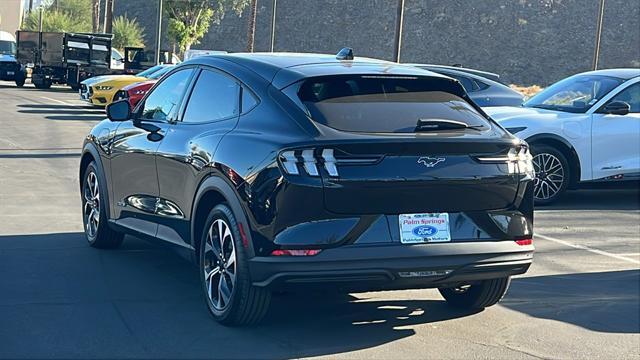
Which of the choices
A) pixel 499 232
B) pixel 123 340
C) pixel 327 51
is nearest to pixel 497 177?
pixel 499 232

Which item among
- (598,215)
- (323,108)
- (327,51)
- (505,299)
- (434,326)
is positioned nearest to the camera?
(323,108)

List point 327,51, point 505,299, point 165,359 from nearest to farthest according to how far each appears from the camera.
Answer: point 165,359 < point 505,299 < point 327,51

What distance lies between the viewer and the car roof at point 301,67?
6.29 metres

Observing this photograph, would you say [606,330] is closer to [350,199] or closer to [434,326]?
[434,326]

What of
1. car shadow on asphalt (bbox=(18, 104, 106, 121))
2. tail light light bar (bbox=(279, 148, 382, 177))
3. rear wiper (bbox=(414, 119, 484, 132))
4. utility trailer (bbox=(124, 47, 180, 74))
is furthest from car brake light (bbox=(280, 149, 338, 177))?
utility trailer (bbox=(124, 47, 180, 74))

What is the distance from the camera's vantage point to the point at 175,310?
6.64 m

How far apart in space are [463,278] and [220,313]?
1.58 metres

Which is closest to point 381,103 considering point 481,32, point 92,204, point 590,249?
point 92,204

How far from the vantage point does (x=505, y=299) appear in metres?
7.44

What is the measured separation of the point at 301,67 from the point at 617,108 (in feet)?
22.0

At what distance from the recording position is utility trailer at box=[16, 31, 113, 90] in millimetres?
35656

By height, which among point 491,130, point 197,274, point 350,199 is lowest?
point 197,274

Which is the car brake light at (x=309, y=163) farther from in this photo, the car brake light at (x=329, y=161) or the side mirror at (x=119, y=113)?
the side mirror at (x=119, y=113)

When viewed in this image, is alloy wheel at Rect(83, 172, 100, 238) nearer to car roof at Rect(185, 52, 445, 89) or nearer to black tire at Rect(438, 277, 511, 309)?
car roof at Rect(185, 52, 445, 89)
